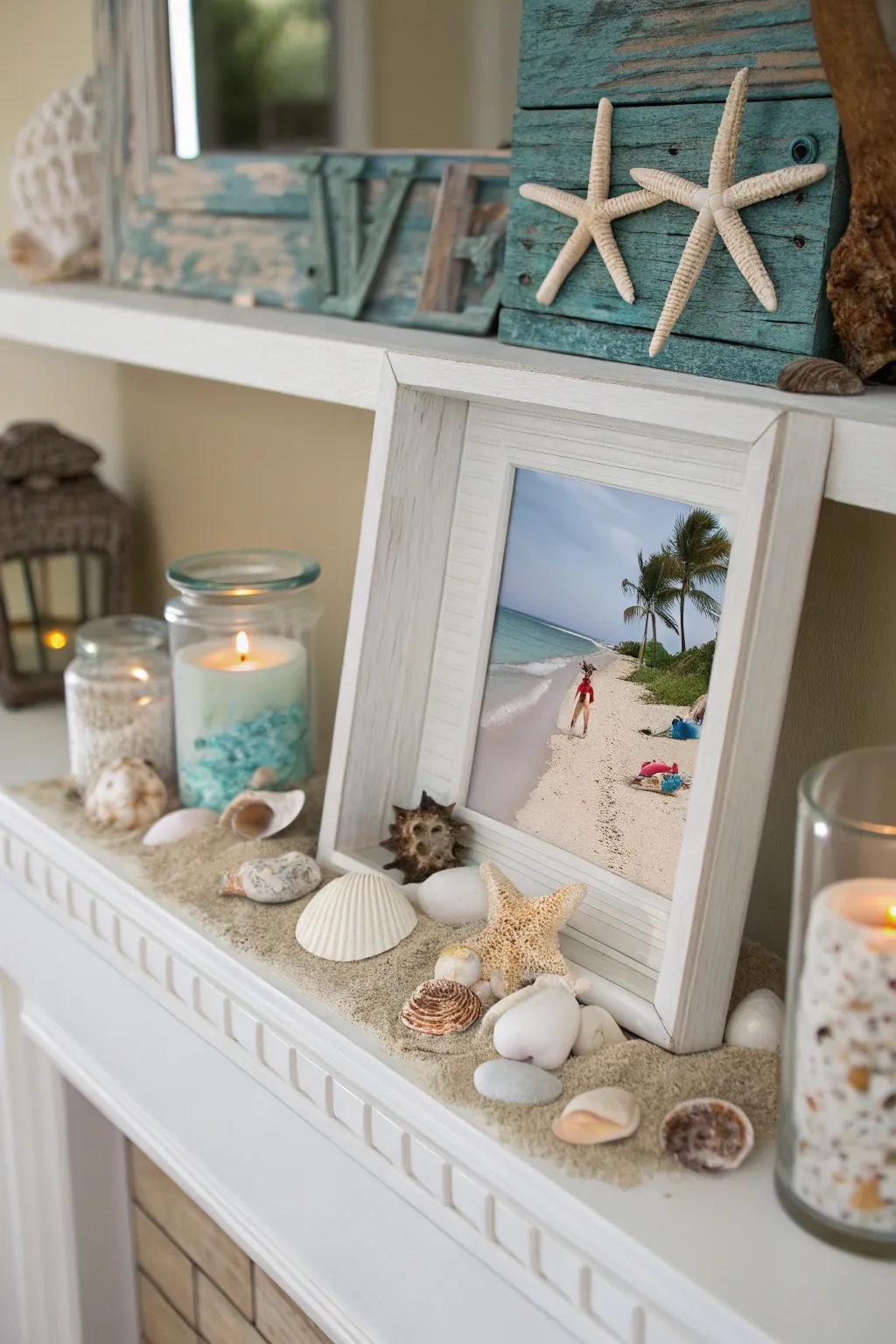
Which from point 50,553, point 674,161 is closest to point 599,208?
point 674,161

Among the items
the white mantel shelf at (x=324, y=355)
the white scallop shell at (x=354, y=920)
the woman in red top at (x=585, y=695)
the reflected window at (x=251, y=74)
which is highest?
the reflected window at (x=251, y=74)

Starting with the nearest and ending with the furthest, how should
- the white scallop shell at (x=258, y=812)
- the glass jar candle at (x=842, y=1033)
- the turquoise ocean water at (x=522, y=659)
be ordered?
1. the glass jar candle at (x=842, y=1033)
2. the turquoise ocean water at (x=522, y=659)
3. the white scallop shell at (x=258, y=812)

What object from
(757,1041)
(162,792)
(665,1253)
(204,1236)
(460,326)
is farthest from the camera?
(204,1236)

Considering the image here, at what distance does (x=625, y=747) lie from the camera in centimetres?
65

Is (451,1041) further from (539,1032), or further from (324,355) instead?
(324,355)

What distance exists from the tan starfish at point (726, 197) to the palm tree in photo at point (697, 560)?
9 centimetres

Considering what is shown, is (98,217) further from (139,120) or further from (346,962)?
(346,962)

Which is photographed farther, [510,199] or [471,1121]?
[510,199]

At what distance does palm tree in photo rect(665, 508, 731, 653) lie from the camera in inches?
23.8

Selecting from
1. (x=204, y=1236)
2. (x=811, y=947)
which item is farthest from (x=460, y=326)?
(x=204, y=1236)

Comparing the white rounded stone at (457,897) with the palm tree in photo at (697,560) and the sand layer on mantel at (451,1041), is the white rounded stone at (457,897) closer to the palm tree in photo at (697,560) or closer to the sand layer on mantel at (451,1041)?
the sand layer on mantel at (451,1041)

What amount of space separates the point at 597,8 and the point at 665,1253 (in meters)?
0.55

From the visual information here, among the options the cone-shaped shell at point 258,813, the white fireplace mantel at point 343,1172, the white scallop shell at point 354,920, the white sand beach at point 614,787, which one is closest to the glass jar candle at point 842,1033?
the white fireplace mantel at point 343,1172

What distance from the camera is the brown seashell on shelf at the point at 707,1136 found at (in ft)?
1.73
